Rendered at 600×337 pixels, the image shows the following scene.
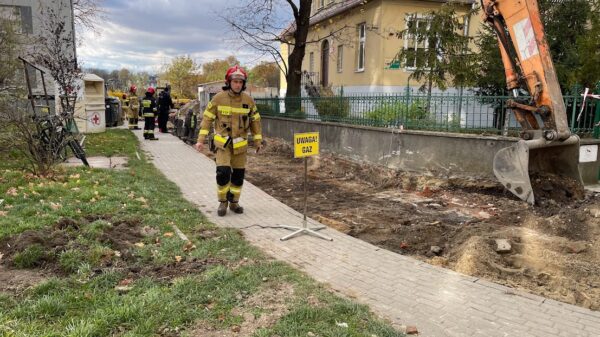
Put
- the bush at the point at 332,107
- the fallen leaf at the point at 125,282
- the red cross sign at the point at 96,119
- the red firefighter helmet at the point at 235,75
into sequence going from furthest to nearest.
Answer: the red cross sign at the point at 96,119 < the bush at the point at 332,107 < the red firefighter helmet at the point at 235,75 < the fallen leaf at the point at 125,282

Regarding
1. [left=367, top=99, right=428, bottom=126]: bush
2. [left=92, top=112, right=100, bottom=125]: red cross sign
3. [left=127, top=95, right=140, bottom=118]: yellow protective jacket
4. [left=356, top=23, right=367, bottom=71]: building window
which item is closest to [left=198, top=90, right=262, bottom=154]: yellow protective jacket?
[left=367, top=99, right=428, bottom=126]: bush

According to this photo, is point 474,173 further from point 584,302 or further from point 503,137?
point 584,302

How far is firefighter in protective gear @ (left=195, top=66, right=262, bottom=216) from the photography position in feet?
21.2

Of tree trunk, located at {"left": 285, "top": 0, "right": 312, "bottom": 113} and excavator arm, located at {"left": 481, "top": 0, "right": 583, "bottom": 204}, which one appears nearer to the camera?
excavator arm, located at {"left": 481, "top": 0, "right": 583, "bottom": 204}

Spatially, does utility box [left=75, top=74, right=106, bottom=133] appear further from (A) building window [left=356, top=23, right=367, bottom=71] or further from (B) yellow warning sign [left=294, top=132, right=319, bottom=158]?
(B) yellow warning sign [left=294, top=132, right=319, bottom=158]

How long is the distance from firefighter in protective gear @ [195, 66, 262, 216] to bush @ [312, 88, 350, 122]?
5.48 m

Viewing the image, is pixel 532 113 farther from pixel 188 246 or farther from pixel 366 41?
pixel 366 41

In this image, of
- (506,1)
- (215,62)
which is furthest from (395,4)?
(215,62)

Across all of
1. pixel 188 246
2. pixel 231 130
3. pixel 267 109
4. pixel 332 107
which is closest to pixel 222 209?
pixel 231 130

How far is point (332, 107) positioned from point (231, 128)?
636 cm

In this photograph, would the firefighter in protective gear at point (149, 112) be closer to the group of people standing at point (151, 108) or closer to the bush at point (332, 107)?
the group of people standing at point (151, 108)

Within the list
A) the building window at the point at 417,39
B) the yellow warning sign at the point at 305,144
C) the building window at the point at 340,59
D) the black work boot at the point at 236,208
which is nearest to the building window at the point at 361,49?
the building window at the point at 340,59

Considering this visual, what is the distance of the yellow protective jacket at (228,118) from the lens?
648cm

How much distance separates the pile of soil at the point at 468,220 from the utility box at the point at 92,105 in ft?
31.9
